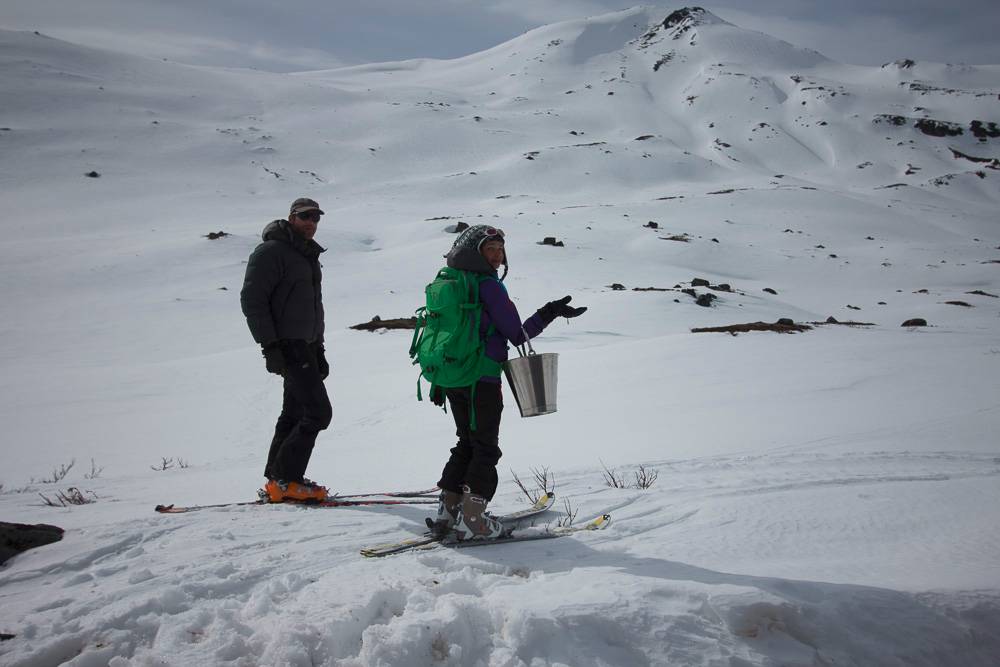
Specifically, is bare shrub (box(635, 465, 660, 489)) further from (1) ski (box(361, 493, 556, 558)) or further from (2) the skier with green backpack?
(2) the skier with green backpack

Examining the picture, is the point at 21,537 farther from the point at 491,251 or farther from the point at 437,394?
the point at 491,251

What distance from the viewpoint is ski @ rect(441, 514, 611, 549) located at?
10.6 ft

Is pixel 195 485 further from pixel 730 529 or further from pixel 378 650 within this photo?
pixel 730 529

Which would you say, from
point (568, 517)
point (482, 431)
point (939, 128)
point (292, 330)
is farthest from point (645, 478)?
point (939, 128)

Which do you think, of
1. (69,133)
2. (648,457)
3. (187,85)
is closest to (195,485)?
(648,457)

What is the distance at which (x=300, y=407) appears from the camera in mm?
4234

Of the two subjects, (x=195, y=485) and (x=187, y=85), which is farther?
(x=187, y=85)

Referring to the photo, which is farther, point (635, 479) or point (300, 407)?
point (635, 479)

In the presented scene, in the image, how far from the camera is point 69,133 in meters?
45.8

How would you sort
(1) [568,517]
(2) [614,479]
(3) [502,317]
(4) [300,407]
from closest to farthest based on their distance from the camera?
(3) [502,317] < (1) [568,517] < (4) [300,407] < (2) [614,479]

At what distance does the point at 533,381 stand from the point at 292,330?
5.67ft

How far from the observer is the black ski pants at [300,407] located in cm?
413

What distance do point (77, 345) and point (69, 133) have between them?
39734 mm

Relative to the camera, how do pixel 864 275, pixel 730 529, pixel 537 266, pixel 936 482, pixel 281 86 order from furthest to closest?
pixel 281 86
pixel 864 275
pixel 537 266
pixel 936 482
pixel 730 529
